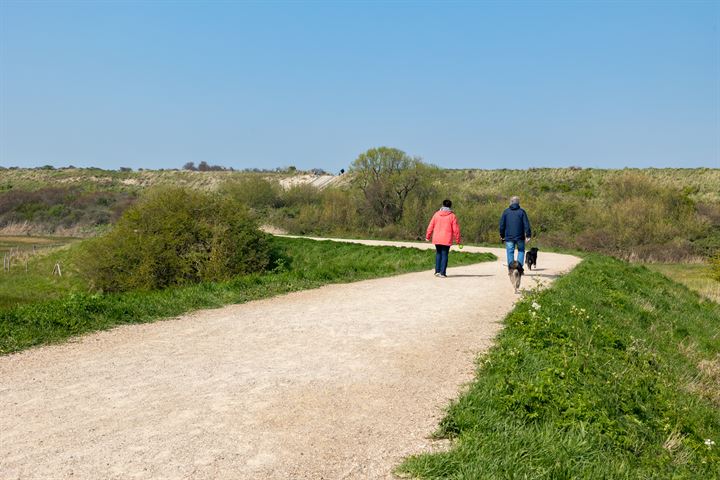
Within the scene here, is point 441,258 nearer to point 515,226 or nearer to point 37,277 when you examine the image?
point 515,226

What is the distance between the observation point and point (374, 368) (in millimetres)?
7379

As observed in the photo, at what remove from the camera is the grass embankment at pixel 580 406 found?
497 centimetres

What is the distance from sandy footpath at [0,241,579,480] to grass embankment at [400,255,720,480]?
16.9 inches

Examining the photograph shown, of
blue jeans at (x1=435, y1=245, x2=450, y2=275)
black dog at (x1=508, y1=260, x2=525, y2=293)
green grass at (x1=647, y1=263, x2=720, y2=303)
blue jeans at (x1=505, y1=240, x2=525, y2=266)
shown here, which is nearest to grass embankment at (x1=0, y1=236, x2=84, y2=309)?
blue jeans at (x1=435, y1=245, x2=450, y2=275)

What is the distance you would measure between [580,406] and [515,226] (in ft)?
30.2

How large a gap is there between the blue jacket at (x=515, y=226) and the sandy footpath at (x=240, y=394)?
408 centimetres

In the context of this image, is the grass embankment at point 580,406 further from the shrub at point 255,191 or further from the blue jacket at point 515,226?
the shrub at point 255,191

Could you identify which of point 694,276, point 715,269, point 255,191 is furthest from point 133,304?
point 255,191

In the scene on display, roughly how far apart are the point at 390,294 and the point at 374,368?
6.08 meters

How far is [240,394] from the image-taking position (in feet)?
20.7

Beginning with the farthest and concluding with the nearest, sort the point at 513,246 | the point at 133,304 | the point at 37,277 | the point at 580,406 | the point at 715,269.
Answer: the point at 37,277 → the point at 715,269 → the point at 513,246 → the point at 133,304 → the point at 580,406

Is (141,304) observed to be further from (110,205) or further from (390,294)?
(110,205)

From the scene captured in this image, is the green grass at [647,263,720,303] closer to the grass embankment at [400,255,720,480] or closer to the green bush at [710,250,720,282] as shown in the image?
the green bush at [710,250,720,282]

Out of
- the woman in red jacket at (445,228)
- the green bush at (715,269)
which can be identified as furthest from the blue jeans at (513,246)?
the green bush at (715,269)
